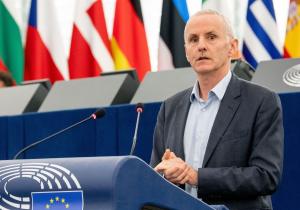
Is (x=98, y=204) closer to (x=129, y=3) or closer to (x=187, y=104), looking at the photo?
(x=187, y=104)

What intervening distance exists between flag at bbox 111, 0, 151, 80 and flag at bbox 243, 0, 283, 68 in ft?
3.53

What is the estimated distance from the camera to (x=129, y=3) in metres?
7.10

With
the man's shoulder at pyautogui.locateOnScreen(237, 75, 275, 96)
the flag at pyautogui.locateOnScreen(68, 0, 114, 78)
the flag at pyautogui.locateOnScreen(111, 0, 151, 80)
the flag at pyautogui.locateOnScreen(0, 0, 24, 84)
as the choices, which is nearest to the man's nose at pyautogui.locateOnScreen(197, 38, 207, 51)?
the man's shoulder at pyautogui.locateOnScreen(237, 75, 275, 96)

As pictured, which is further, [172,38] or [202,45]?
[172,38]

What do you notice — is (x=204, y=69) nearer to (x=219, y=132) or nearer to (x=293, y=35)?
(x=219, y=132)

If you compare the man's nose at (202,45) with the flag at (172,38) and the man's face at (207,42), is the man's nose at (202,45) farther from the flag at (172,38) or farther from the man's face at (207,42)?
the flag at (172,38)

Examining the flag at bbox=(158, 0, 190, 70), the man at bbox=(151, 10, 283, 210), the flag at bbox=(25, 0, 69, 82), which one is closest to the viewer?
the man at bbox=(151, 10, 283, 210)

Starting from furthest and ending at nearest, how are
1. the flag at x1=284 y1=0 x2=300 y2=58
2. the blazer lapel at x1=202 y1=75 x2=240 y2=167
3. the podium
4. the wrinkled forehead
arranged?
1. the flag at x1=284 y1=0 x2=300 y2=58
2. the wrinkled forehead
3. the blazer lapel at x1=202 y1=75 x2=240 y2=167
4. the podium

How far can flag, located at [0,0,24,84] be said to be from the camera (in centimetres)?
746

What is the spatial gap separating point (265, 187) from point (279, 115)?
12.1 inches

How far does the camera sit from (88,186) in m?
1.79

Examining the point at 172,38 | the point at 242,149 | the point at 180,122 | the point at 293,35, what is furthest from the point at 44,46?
the point at 242,149

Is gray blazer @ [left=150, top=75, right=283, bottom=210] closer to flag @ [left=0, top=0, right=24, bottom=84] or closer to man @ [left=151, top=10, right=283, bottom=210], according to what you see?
man @ [left=151, top=10, right=283, bottom=210]

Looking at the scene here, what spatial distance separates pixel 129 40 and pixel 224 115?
166 inches
